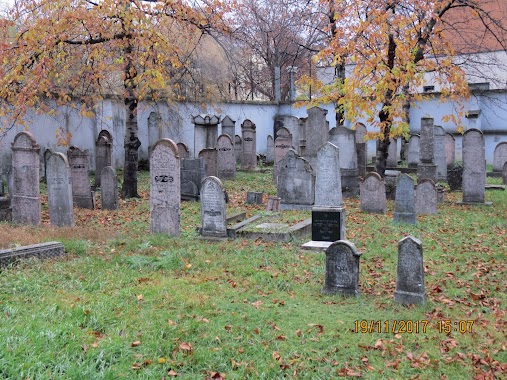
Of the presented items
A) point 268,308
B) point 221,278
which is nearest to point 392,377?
point 268,308

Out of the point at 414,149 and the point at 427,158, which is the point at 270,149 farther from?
the point at 427,158

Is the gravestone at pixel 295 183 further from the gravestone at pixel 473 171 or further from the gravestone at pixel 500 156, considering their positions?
the gravestone at pixel 500 156

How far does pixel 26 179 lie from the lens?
34.9ft

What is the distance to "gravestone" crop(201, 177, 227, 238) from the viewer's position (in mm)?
9758

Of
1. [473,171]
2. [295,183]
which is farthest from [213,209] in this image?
[473,171]

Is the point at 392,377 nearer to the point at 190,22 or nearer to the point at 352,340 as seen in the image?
the point at 352,340

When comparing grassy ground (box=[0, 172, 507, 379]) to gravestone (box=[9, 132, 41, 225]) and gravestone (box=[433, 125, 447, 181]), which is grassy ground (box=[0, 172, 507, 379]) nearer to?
gravestone (box=[9, 132, 41, 225])

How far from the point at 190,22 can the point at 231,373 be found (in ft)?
33.8

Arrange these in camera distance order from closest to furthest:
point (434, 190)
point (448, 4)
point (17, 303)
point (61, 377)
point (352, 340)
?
point (61, 377)
point (352, 340)
point (17, 303)
point (434, 190)
point (448, 4)

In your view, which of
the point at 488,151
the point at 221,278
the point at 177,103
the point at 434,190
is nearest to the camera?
the point at 221,278

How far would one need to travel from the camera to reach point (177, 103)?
81.1 ft

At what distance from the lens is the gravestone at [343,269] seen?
6516 millimetres
